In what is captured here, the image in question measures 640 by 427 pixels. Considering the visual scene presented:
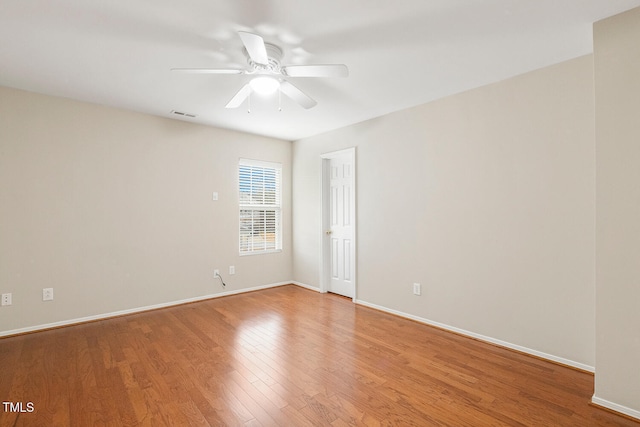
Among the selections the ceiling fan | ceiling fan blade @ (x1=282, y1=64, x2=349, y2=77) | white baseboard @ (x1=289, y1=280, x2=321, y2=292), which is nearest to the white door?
white baseboard @ (x1=289, y1=280, x2=321, y2=292)

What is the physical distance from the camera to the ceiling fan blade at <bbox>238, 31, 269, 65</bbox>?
174 cm

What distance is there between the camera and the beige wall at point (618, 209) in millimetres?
1874

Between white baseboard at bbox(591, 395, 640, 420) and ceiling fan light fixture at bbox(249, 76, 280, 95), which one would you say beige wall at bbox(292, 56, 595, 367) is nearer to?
white baseboard at bbox(591, 395, 640, 420)

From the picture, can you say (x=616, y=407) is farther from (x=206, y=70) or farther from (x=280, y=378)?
(x=206, y=70)

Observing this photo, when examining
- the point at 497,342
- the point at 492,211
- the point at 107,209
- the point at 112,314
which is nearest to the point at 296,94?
the point at 492,211

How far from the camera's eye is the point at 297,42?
7.25 ft

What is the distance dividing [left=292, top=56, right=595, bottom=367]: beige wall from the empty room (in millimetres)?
19

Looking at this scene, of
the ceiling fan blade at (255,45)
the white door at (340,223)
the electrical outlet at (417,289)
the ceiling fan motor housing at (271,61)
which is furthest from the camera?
the white door at (340,223)

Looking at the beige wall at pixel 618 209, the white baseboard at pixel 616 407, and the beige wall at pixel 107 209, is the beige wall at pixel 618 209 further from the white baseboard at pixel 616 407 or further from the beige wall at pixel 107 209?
the beige wall at pixel 107 209

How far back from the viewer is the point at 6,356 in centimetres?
261

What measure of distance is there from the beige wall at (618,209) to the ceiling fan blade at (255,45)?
7.13 feet

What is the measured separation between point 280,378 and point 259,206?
3.11m

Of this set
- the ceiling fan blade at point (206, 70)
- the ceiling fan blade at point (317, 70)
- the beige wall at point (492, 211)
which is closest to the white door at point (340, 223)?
the beige wall at point (492, 211)

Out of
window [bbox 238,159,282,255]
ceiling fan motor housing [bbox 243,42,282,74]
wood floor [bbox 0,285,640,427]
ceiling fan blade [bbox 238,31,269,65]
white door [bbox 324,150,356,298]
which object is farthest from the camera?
window [bbox 238,159,282,255]
